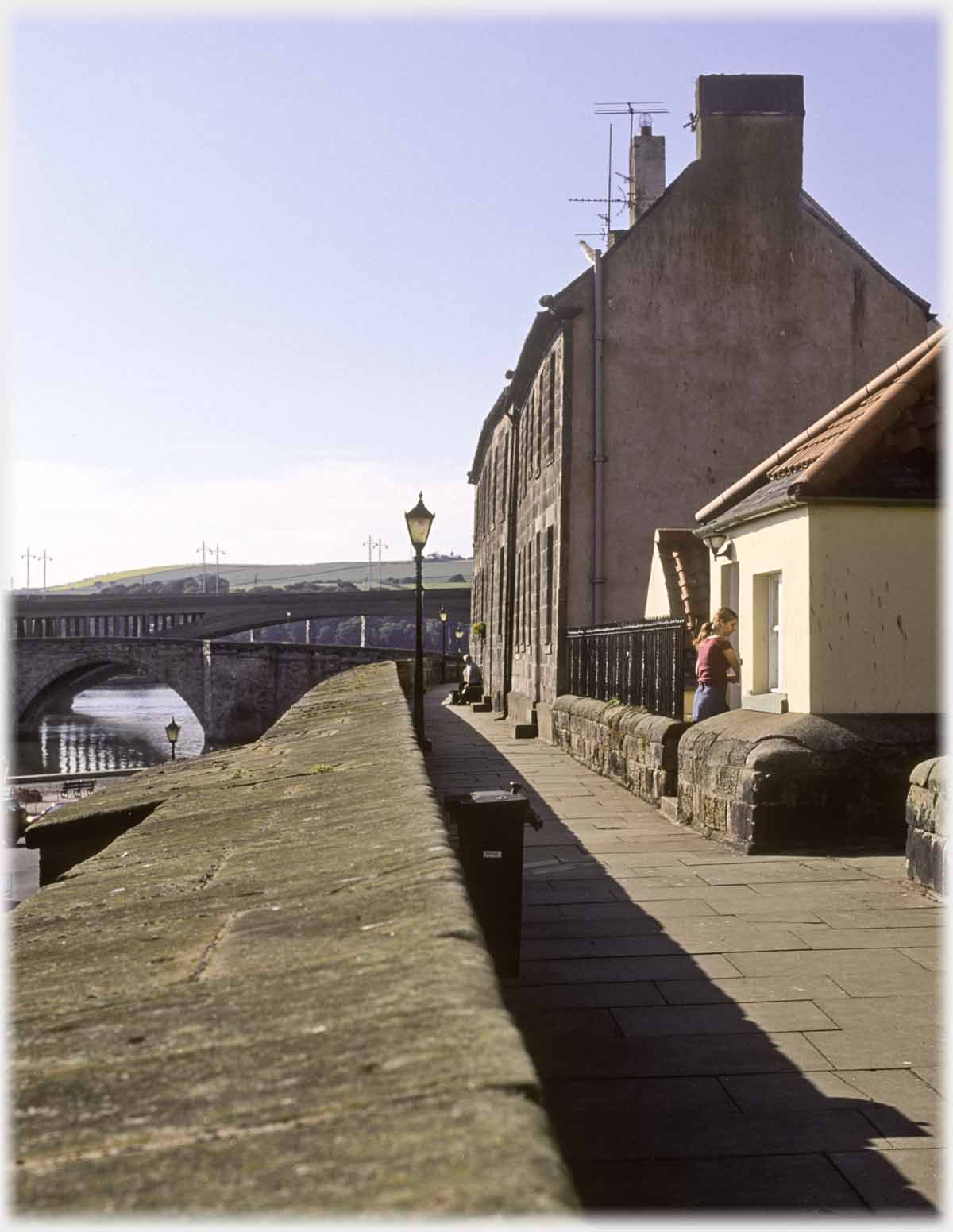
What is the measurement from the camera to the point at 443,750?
63.3 ft

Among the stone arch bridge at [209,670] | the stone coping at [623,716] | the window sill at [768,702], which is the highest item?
the window sill at [768,702]

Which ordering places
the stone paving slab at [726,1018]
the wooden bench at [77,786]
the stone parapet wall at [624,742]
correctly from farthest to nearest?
1. the wooden bench at [77,786]
2. the stone parapet wall at [624,742]
3. the stone paving slab at [726,1018]

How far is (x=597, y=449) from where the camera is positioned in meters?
21.4

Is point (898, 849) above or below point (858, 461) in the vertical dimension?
below

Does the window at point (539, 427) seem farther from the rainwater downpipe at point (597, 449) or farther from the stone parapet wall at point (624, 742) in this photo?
the stone parapet wall at point (624, 742)

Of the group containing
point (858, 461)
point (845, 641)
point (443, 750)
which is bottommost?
point (443, 750)

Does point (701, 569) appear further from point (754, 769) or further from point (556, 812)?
point (754, 769)

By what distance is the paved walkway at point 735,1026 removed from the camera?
146 inches

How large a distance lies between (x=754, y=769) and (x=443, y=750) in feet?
34.4

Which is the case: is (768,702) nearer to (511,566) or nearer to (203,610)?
(511,566)

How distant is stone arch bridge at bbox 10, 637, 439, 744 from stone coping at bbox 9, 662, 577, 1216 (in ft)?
194

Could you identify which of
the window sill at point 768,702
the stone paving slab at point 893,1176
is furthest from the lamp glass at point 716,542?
the stone paving slab at point 893,1176

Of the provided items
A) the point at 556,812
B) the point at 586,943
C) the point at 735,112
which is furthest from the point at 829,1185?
the point at 735,112

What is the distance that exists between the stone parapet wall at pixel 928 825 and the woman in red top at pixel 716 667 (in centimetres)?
370
